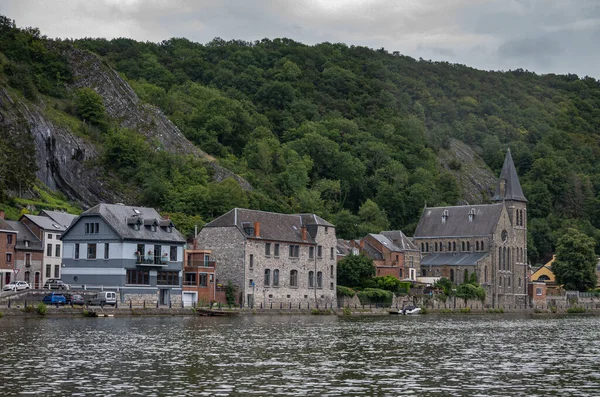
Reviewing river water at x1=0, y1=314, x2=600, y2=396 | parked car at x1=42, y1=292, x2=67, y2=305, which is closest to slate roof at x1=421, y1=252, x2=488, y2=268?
river water at x1=0, y1=314, x2=600, y2=396

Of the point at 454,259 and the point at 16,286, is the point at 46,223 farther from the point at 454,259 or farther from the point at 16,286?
Answer: the point at 454,259

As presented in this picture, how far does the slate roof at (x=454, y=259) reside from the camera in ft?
430

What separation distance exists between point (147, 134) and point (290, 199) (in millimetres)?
24872

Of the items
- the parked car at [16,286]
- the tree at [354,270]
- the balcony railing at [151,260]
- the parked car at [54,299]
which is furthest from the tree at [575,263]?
the parked car at [54,299]

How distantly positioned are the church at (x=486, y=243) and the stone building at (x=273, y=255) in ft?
112

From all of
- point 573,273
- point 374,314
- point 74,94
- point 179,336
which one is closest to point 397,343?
point 179,336

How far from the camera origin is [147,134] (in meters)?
138

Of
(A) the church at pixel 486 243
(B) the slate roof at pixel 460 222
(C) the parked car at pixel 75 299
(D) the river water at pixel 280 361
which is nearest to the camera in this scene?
(D) the river water at pixel 280 361

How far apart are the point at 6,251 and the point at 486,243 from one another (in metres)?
73.2

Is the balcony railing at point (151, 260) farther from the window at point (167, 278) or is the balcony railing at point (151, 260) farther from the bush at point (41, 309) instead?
the bush at point (41, 309)

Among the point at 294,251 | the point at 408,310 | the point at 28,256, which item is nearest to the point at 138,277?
the point at 28,256

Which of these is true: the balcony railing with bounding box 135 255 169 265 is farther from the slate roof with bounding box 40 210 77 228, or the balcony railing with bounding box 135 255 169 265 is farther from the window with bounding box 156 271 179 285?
the slate roof with bounding box 40 210 77 228

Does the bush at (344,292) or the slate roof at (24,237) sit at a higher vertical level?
the slate roof at (24,237)

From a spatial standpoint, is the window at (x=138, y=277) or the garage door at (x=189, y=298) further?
the garage door at (x=189, y=298)
